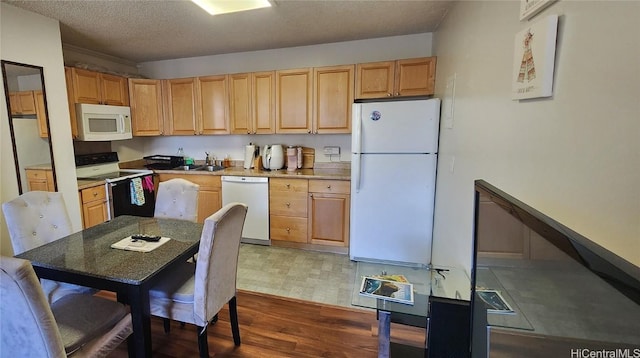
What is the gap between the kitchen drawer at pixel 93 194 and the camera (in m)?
2.95

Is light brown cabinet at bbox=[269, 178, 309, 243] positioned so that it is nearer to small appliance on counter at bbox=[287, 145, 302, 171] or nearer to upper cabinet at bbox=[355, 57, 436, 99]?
small appliance on counter at bbox=[287, 145, 302, 171]

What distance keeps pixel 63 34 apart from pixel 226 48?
63.0 inches

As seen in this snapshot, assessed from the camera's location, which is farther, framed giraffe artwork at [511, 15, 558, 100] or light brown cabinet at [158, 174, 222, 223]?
light brown cabinet at [158, 174, 222, 223]

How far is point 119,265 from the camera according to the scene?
146cm

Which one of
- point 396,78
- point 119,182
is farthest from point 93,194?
point 396,78

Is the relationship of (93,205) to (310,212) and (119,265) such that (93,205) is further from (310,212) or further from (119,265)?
(310,212)

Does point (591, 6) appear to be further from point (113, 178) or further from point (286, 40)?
point (113, 178)

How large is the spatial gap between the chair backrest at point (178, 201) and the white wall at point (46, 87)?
1157mm

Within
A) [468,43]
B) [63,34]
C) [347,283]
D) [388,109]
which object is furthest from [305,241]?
[63,34]

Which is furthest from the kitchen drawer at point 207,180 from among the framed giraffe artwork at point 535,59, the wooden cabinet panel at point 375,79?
the framed giraffe artwork at point 535,59

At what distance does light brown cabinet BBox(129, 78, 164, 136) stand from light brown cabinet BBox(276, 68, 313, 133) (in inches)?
66.0

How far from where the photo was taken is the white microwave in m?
3.12

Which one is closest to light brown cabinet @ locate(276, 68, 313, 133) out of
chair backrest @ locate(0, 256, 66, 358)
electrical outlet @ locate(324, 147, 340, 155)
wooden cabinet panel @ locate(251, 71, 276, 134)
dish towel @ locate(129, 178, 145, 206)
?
wooden cabinet panel @ locate(251, 71, 276, 134)

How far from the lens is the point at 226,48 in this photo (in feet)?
11.7
